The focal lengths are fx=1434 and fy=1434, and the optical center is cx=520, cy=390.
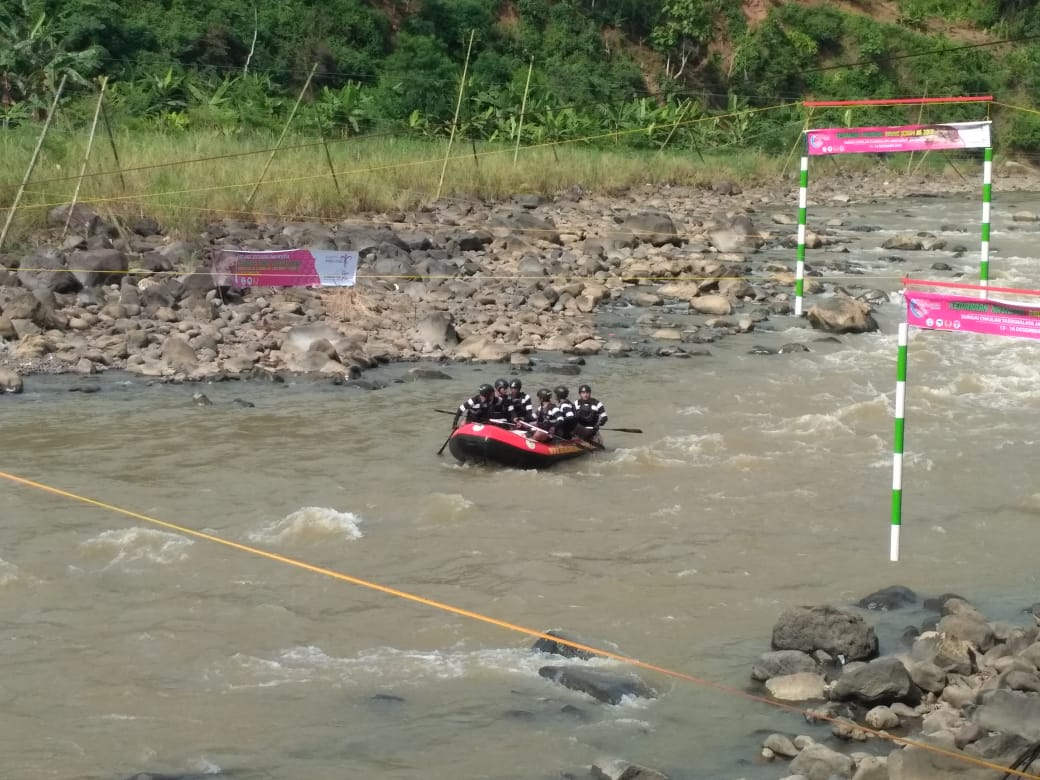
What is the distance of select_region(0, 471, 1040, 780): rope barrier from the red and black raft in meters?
2.89

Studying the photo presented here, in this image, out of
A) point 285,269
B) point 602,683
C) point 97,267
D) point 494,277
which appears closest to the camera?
point 602,683

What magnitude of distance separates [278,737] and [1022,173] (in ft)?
145

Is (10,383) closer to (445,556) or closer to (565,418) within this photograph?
(565,418)

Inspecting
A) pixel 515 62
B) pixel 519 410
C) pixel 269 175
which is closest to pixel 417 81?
pixel 515 62

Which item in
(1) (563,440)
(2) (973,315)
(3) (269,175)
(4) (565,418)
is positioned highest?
(3) (269,175)

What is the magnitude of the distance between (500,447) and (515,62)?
127 ft

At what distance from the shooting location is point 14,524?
12188 mm

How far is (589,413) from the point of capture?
14.6 meters

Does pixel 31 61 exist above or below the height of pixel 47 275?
above

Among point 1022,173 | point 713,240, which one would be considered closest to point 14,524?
point 713,240

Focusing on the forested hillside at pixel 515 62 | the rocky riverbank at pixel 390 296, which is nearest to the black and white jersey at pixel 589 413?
the rocky riverbank at pixel 390 296

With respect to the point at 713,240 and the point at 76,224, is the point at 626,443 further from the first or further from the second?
the point at 713,240

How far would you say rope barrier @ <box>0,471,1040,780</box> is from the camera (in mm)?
7601

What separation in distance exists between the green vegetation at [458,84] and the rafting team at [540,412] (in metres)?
10.3
